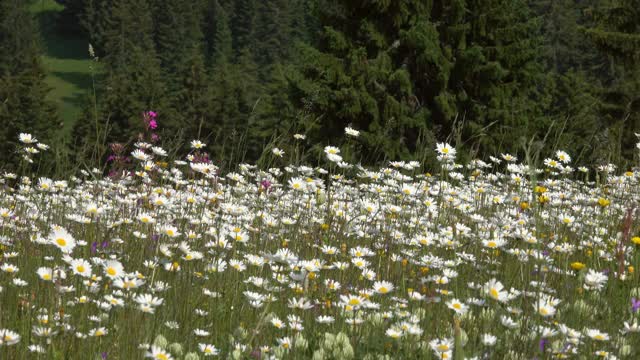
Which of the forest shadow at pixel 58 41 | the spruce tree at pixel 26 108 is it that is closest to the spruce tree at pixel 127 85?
the spruce tree at pixel 26 108

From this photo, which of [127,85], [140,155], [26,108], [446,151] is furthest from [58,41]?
[446,151]

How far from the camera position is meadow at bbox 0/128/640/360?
2898mm

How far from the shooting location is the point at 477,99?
1001 inches

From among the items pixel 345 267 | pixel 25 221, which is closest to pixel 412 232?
pixel 345 267

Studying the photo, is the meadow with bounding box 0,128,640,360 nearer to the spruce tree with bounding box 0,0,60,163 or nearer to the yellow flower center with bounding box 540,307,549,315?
the yellow flower center with bounding box 540,307,549,315

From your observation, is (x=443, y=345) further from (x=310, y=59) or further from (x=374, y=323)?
(x=310, y=59)

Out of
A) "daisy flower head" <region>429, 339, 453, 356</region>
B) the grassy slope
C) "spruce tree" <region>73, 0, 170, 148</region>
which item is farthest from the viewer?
the grassy slope

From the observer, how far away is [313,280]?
3.92 meters

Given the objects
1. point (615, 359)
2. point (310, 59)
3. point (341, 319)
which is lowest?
point (310, 59)

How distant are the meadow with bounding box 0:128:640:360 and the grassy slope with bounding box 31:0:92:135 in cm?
6921

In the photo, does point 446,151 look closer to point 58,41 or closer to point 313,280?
point 313,280

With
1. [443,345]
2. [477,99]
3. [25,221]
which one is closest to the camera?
[443,345]

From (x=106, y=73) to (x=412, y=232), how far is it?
77447 mm

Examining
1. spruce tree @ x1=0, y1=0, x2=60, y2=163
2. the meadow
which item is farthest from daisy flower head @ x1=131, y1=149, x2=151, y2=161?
spruce tree @ x1=0, y1=0, x2=60, y2=163
